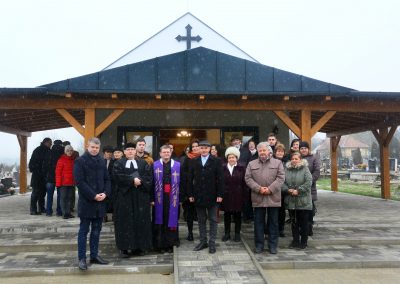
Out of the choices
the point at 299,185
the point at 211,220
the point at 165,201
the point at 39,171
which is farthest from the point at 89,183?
the point at 39,171

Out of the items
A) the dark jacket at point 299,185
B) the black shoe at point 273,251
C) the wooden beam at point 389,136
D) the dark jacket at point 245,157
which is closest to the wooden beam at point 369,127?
the wooden beam at point 389,136

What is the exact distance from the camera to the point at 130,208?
5262 millimetres

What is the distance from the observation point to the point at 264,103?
8.30m

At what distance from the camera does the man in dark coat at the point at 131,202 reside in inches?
207

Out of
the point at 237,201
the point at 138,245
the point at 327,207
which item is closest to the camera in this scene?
the point at 138,245

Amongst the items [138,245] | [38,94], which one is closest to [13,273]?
[138,245]

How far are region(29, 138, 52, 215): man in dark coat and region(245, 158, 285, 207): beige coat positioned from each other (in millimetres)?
4792

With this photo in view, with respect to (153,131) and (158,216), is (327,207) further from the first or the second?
(158,216)

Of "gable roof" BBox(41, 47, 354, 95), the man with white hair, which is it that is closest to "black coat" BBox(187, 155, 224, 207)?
the man with white hair

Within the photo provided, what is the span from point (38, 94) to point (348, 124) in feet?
34.4

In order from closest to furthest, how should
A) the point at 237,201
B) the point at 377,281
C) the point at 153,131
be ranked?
1. the point at 377,281
2. the point at 237,201
3. the point at 153,131

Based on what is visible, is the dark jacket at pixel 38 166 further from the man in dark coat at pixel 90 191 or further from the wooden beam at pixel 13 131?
the wooden beam at pixel 13 131

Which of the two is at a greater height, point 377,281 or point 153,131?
point 153,131

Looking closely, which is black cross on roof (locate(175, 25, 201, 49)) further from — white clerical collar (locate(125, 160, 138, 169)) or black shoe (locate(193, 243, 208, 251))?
black shoe (locate(193, 243, 208, 251))
